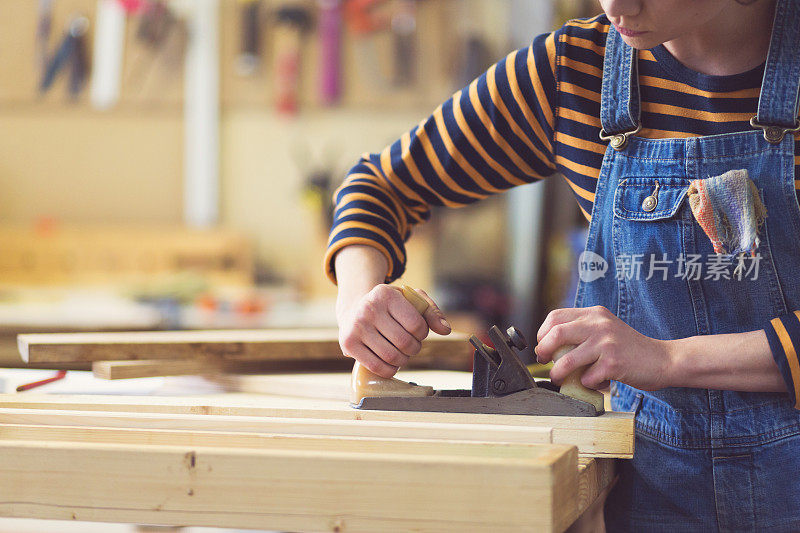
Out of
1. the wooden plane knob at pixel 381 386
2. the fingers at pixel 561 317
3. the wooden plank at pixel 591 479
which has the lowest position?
the wooden plank at pixel 591 479

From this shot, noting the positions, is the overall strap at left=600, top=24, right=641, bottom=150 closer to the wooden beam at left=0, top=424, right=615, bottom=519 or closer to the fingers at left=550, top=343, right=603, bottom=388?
the fingers at left=550, top=343, right=603, bottom=388

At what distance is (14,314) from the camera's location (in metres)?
3.33

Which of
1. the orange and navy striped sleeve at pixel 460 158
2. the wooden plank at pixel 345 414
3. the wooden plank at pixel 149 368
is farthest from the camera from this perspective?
the wooden plank at pixel 149 368

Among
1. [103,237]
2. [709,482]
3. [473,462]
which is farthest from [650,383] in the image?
[103,237]

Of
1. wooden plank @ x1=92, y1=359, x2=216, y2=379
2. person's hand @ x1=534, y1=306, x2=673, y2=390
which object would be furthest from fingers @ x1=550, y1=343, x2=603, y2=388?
wooden plank @ x1=92, y1=359, x2=216, y2=379

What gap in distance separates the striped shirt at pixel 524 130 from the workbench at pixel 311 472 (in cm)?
44

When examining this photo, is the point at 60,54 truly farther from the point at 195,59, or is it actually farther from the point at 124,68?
the point at 195,59

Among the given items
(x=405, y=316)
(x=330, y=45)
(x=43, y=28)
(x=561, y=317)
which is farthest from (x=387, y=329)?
(x=43, y=28)

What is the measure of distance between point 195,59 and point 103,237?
3.37ft

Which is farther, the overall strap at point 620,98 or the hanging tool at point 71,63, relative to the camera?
the hanging tool at point 71,63

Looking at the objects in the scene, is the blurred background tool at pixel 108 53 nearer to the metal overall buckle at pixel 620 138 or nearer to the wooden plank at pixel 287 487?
the metal overall buckle at pixel 620 138

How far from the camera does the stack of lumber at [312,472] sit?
0.82 metres

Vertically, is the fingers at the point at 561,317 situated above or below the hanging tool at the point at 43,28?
below

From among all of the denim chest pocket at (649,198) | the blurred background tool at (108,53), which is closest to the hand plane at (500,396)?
the denim chest pocket at (649,198)
